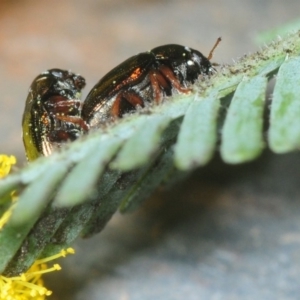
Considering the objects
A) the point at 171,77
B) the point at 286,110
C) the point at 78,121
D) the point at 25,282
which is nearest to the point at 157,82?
the point at 171,77

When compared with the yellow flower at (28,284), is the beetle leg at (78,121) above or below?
above

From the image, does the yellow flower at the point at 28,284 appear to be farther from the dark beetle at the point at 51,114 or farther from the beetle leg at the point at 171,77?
the beetle leg at the point at 171,77

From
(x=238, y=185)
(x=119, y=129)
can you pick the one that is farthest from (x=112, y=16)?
(x=119, y=129)

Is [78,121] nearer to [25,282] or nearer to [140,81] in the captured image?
[140,81]

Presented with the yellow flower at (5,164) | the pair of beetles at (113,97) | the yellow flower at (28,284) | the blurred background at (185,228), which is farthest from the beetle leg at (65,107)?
the blurred background at (185,228)

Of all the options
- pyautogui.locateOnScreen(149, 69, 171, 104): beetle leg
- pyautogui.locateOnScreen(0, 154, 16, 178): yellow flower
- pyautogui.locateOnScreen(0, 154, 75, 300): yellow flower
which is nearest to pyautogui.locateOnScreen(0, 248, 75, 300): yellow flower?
pyautogui.locateOnScreen(0, 154, 75, 300): yellow flower

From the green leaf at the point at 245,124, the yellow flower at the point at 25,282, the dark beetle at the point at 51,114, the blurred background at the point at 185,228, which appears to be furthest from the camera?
the blurred background at the point at 185,228

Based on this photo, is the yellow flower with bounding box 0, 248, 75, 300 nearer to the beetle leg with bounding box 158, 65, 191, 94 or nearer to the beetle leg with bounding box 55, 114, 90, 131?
the beetle leg with bounding box 55, 114, 90, 131
